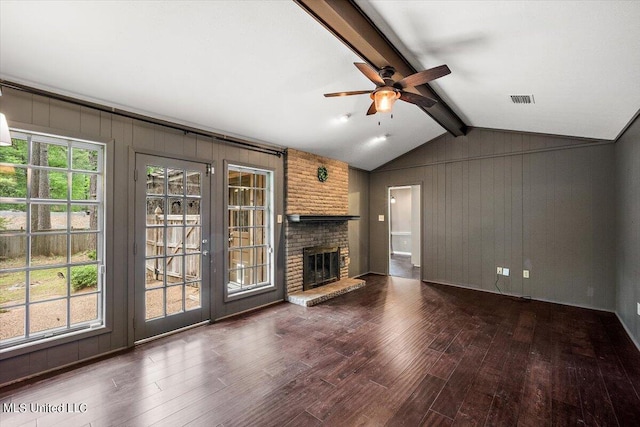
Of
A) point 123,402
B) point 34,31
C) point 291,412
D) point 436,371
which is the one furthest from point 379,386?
point 34,31

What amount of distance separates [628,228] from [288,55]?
4494 mm

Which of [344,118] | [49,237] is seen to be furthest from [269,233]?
[49,237]

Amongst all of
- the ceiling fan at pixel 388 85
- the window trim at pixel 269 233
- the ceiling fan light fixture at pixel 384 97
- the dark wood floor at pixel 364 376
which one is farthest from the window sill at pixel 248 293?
the ceiling fan light fixture at pixel 384 97

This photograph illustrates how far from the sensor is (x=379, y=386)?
2334 millimetres

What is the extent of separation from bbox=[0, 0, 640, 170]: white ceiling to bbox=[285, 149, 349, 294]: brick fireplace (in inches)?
52.0

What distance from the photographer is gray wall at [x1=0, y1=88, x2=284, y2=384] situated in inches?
97.6

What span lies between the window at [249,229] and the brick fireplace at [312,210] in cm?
35

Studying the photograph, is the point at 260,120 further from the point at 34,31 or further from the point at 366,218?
the point at 366,218

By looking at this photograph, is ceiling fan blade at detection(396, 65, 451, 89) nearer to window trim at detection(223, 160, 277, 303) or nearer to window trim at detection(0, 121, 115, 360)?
window trim at detection(223, 160, 277, 303)

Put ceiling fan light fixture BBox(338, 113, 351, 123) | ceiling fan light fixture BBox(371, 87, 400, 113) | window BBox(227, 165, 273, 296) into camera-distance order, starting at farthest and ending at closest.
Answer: window BBox(227, 165, 273, 296)
ceiling fan light fixture BBox(338, 113, 351, 123)
ceiling fan light fixture BBox(371, 87, 400, 113)

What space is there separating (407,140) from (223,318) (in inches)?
180

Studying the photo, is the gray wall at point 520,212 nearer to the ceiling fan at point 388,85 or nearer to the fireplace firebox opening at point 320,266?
the fireplace firebox opening at point 320,266

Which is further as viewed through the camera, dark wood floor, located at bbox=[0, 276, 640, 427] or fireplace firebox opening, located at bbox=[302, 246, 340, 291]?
fireplace firebox opening, located at bbox=[302, 246, 340, 291]

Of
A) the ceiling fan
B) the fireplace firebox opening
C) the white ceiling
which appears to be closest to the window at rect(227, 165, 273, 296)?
the fireplace firebox opening
